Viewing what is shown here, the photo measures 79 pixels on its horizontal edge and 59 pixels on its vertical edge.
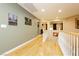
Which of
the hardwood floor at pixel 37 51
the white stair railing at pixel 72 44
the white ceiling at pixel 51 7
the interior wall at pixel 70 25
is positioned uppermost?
the white ceiling at pixel 51 7

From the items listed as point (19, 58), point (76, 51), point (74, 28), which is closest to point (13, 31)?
point (76, 51)

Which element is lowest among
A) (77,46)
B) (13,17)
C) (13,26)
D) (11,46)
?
(11,46)

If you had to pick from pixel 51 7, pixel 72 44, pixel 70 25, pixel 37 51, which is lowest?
pixel 37 51

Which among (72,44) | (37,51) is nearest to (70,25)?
(37,51)

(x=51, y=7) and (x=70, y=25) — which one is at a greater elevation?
(x=51, y=7)

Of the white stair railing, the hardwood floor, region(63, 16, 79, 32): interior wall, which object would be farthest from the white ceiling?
region(63, 16, 79, 32): interior wall

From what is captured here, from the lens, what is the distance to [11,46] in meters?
4.94

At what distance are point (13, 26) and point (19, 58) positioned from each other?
3908 mm

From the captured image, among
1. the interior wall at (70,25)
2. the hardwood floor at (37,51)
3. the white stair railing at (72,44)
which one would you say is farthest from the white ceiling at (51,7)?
the interior wall at (70,25)

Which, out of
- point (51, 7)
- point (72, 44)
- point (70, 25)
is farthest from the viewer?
point (70, 25)

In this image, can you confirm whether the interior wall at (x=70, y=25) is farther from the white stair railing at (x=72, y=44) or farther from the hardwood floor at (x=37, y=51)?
→ the white stair railing at (x=72, y=44)

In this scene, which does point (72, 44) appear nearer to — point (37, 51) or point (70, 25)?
point (37, 51)

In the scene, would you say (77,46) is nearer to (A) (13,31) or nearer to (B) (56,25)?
(A) (13,31)

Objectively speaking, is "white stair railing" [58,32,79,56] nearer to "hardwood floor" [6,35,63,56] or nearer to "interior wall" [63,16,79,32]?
"hardwood floor" [6,35,63,56]
